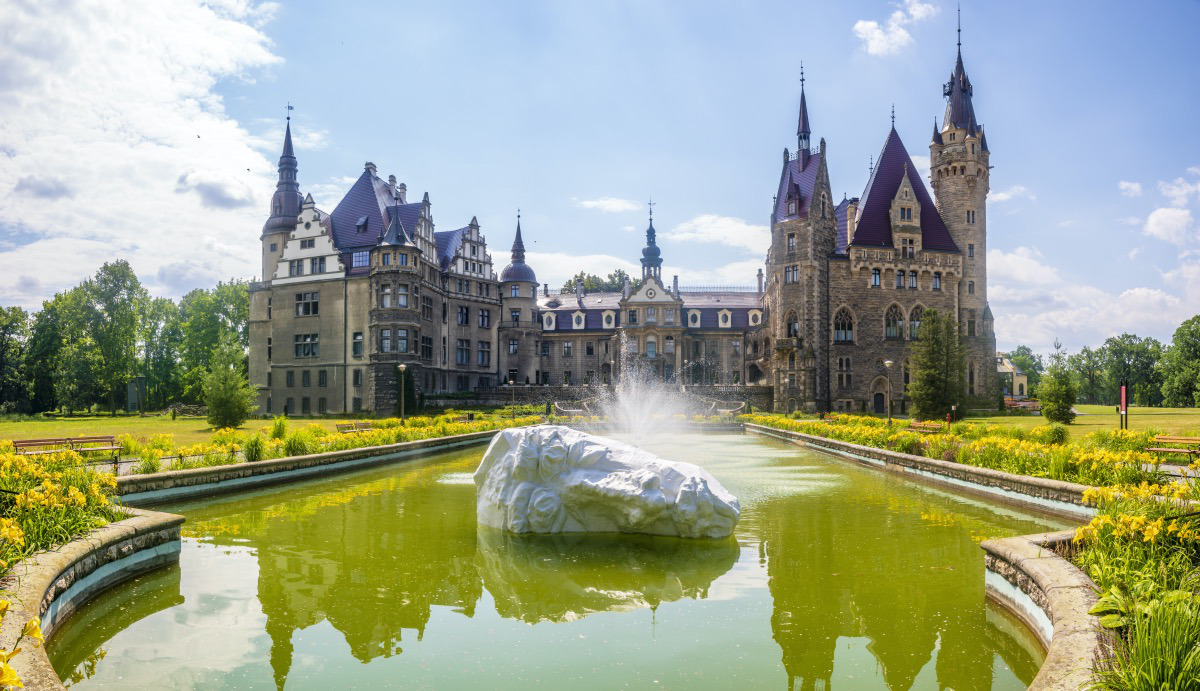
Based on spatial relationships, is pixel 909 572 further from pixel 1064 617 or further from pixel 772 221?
pixel 772 221

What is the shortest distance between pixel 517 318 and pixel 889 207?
109 ft

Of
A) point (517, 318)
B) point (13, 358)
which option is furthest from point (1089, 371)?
point (13, 358)

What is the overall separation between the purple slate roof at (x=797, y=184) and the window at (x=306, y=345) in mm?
37347

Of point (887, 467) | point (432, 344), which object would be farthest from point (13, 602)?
point (432, 344)

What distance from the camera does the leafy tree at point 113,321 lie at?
6494 centimetres

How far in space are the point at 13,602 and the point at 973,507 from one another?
14.2 metres

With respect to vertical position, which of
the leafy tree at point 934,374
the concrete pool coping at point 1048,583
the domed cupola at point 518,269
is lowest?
the concrete pool coping at point 1048,583

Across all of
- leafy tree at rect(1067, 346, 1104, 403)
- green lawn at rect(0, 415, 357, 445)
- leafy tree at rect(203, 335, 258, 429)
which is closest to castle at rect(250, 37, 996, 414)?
green lawn at rect(0, 415, 357, 445)

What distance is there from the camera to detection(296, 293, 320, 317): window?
51125 mm

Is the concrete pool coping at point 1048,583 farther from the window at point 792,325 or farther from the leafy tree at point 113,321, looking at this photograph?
the leafy tree at point 113,321

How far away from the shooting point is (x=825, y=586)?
Answer: 8.12 meters

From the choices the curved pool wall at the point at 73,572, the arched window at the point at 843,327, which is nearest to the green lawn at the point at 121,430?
the curved pool wall at the point at 73,572

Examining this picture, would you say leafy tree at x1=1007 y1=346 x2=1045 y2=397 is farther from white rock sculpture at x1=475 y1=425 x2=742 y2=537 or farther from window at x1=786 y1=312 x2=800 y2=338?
white rock sculpture at x1=475 y1=425 x2=742 y2=537

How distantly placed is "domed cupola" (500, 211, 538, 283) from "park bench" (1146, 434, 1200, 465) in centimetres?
5275
